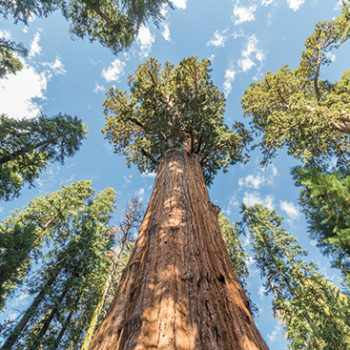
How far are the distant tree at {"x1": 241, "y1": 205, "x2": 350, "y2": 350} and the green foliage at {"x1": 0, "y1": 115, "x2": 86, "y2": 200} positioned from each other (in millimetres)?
12259

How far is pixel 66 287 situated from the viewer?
9.26 meters

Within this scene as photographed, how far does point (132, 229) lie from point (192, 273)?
37.3 feet

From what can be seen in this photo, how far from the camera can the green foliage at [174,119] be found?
A: 609 cm

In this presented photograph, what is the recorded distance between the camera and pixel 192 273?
1.77 meters

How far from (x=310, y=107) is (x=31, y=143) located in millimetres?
12389

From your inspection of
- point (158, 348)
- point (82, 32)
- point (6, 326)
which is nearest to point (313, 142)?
point (158, 348)

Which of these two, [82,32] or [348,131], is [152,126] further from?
[348,131]

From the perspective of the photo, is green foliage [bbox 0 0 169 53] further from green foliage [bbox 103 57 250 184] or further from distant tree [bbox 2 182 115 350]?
distant tree [bbox 2 182 115 350]

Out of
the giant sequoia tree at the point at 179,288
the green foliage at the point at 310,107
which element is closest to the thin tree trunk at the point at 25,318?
the giant sequoia tree at the point at 179,288

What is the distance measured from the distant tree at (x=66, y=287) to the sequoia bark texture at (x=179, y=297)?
9271mm

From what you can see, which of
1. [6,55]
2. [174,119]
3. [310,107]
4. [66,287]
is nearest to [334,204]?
[174,119]

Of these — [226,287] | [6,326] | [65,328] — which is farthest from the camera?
[65,328]

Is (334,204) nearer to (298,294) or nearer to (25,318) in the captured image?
(298,294)

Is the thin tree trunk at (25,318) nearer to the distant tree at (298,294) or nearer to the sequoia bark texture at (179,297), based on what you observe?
the sequoia bark texture at (179,297)
